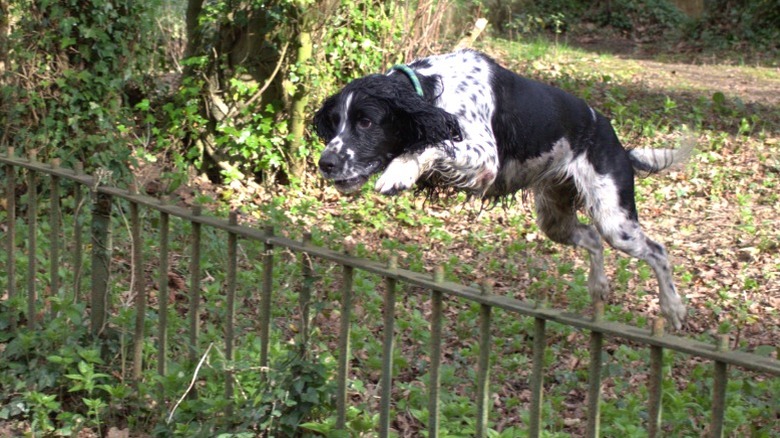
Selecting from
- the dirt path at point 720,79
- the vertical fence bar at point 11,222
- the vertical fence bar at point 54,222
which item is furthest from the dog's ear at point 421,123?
the dirt path at point 720,79

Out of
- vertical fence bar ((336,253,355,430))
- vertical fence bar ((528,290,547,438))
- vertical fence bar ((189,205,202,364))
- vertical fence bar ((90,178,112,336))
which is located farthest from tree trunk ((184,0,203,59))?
vertical fence bar ((528,290,547,438))

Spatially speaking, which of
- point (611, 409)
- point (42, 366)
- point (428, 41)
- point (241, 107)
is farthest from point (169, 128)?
point (611, 409)

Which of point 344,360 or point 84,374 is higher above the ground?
point 344,360

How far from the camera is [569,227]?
673 cm

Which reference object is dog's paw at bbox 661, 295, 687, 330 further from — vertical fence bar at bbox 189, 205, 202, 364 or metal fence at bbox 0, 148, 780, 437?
vertical fence bar at bbox 189, 205, 202, 364

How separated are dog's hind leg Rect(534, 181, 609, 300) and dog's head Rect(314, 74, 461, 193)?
159 centimetres

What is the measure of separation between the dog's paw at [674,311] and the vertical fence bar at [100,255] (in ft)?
11.4

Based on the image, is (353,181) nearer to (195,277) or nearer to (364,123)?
(364,123)

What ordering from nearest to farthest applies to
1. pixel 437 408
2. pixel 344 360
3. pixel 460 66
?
pixel 437 408
pixel 344 360
pixel 460 66

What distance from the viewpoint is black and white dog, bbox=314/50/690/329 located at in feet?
16.4

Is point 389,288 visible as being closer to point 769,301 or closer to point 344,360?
point 344,360

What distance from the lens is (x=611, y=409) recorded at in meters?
4.42

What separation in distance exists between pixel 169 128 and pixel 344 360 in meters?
5.68

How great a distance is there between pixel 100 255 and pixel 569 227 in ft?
11.1
